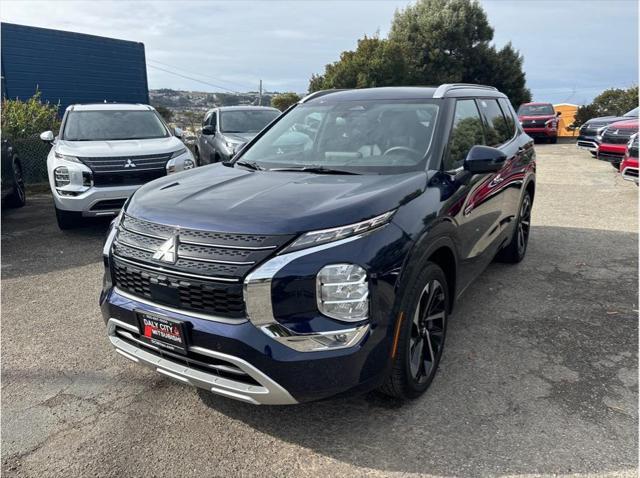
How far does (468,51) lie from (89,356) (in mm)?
30968

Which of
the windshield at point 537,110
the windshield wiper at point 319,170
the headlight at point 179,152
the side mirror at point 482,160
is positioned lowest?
the headlight at point 179,152

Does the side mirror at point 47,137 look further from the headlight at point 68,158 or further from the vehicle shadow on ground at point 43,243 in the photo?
the vehicle shadow on ground at point 43,243

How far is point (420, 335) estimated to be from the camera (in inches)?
115

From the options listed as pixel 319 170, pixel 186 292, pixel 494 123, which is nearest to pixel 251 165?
pixel 319 170

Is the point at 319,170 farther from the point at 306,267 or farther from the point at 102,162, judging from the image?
the point at 102,162

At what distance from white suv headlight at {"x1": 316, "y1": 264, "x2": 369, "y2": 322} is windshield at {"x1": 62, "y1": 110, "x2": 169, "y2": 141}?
6.24 metres

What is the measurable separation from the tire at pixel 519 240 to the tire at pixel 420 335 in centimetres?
226

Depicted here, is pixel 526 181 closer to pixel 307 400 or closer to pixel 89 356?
pixel 307 400

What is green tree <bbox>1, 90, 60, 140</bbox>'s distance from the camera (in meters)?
10.8

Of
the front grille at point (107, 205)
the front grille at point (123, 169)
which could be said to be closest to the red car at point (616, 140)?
the front grille at point (123, 169)

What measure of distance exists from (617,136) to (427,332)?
11.1 m

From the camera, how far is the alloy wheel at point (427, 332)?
2852 millimetres

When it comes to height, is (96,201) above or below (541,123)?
below

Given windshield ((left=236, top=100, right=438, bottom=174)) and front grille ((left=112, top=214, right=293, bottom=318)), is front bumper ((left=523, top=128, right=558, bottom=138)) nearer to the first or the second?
windshield ((left=236, top=100, right=438, bottom=174))
